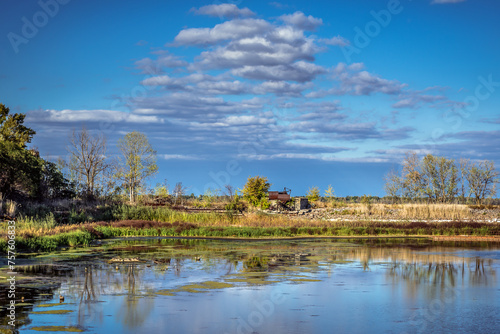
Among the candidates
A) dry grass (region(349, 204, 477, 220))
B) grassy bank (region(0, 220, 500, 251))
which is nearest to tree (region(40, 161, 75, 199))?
grassy bank (region(0, 220, 500, 251))

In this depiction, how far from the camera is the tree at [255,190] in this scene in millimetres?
53094

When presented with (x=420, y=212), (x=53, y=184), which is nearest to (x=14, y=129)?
(x=53, y=184)

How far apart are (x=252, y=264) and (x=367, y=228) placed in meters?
16.5

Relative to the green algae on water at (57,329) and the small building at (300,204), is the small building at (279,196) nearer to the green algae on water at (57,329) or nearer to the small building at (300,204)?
the small building at (300,204)

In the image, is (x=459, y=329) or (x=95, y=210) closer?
(x=459, y=329)

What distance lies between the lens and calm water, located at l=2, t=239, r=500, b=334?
1032 cm

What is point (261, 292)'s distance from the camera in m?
13.5

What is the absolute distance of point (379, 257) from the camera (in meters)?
21.4

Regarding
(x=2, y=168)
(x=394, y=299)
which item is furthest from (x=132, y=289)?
(x=2, y=168)

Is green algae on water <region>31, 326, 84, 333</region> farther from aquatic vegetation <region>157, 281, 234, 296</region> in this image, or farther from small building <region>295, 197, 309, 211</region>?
small building <region>295, 197, 309, 211</region>

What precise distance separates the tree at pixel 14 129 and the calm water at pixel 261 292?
2578 cm

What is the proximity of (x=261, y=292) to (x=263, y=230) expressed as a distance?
17.9 m

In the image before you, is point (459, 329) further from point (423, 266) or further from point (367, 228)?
point (367, 228)

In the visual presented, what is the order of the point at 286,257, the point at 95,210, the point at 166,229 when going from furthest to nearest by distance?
the point at 95,210 < the point at 166,229 < the point at 286,257
